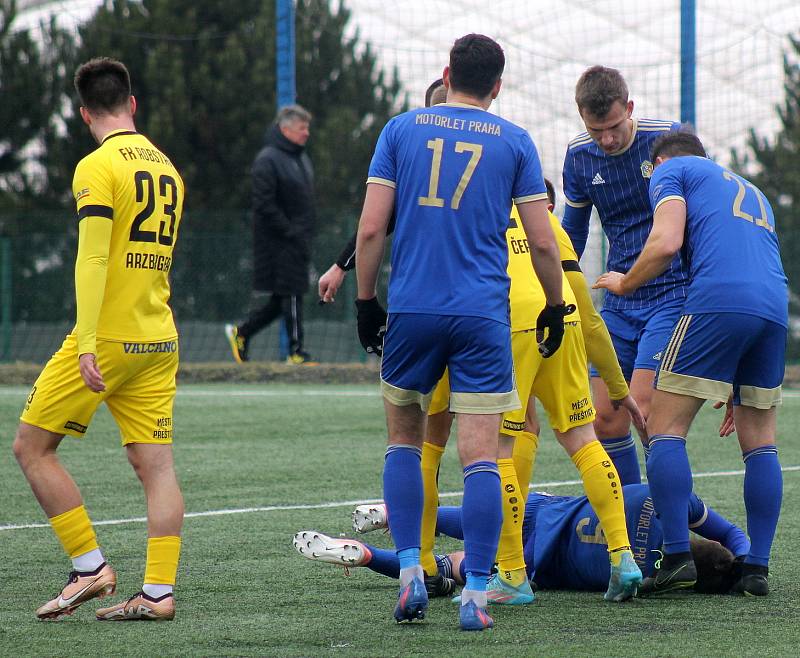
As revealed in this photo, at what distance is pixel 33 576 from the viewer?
5160 mm

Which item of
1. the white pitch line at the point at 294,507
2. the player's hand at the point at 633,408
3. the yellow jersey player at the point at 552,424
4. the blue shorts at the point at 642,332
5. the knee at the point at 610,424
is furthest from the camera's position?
the white pitch line at the point at 294,507

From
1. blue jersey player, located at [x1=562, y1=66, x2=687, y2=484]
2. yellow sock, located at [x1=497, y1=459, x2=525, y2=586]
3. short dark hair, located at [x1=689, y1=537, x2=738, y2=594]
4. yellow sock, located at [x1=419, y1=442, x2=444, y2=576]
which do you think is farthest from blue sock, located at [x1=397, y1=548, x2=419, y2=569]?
blue jersey player, located at [x1=562, y1=66, x2=687, y2=484]

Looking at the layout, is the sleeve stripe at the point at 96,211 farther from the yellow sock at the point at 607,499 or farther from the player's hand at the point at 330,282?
the yellow sock at the point at 607,499

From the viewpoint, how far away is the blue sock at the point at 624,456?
617cm

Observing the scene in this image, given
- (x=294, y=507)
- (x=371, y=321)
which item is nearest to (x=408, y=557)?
(x=371, y=321)

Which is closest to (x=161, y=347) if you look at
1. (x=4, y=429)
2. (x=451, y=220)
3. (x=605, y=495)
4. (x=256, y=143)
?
(x=451, y=220)

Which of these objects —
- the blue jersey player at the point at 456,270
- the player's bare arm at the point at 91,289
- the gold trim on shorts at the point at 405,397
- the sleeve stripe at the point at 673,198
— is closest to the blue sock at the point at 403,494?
the blue jersey player at the point at 456,270

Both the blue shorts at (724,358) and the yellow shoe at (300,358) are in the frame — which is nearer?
the blue shorts at (724,358)

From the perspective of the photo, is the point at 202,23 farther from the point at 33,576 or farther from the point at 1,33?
the point at 33,576

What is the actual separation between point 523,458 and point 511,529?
43 cm

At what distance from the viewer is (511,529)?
4867 millimetres

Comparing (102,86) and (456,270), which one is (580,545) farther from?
(102,86)

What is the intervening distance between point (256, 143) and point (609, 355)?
2595 centimetres

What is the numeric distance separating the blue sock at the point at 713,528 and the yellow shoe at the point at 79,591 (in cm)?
223
